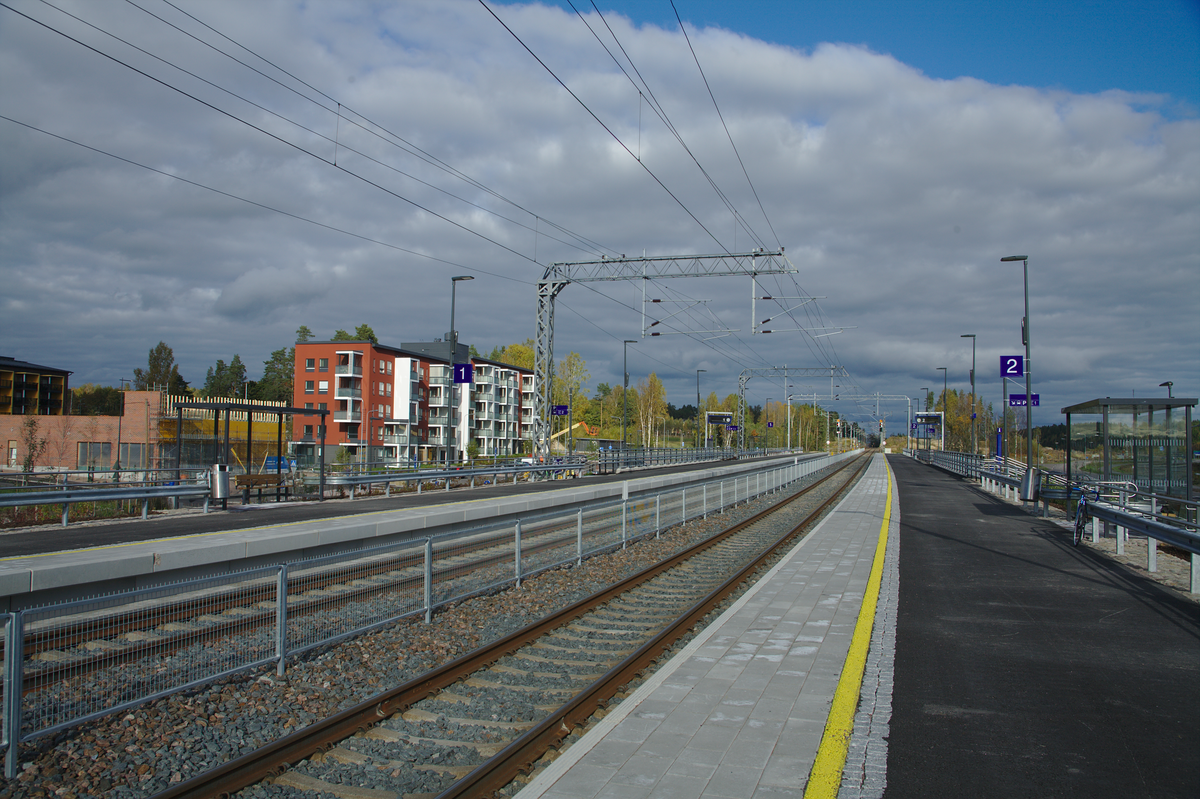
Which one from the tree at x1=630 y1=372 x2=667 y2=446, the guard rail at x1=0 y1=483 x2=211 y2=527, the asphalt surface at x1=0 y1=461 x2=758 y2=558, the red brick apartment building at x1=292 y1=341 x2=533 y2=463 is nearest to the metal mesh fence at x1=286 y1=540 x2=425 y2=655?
the asphalt surface at x1=0 y1=461 x2=758 y2=558

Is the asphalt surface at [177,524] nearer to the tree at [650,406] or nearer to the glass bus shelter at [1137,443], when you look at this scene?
the glass bus shelter at [1137,443]

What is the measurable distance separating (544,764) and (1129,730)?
4156 millimetres

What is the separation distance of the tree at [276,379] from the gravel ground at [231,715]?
113 m

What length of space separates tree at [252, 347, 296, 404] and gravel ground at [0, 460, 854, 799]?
370 feet

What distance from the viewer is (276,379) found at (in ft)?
385

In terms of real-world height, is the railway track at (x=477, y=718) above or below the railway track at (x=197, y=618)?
below

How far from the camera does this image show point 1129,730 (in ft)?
17.7

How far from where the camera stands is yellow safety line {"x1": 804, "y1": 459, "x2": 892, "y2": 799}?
4473 millimetres

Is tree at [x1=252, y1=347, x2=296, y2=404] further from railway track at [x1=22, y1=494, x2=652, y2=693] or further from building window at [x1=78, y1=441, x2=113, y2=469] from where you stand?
railway track at [x1=22, y1=494, x2=652, y2=693]

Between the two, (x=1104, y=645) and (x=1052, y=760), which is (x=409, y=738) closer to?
(x=1052, y=760)

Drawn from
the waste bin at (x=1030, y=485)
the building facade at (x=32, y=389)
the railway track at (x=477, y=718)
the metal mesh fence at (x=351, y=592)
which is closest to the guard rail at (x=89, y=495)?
the metal mesh fence at (x=351, y=592)

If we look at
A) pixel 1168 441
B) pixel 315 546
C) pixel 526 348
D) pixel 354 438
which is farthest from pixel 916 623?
pixel 526 348

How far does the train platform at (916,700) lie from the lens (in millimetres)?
4586

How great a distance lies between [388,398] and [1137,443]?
7057cm
